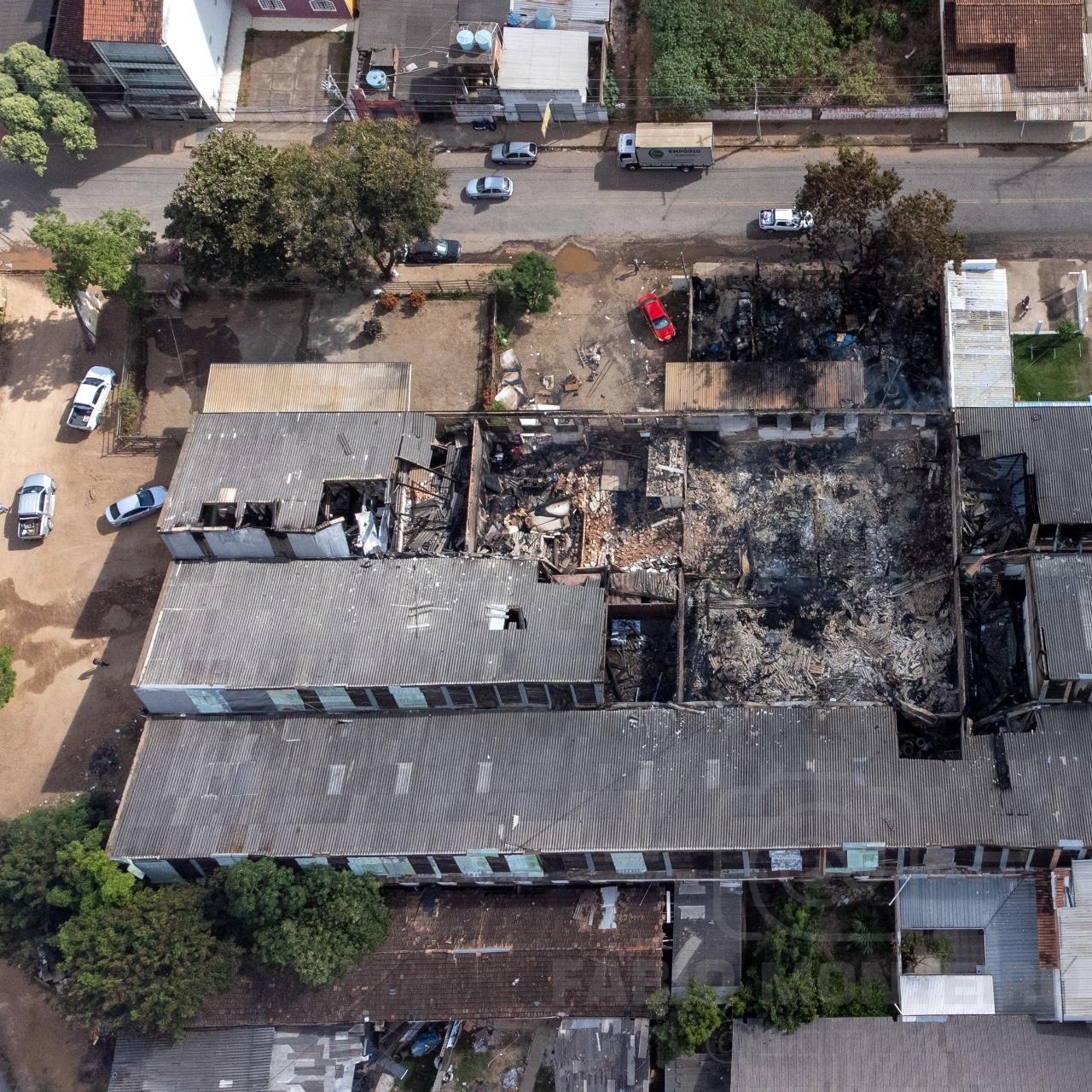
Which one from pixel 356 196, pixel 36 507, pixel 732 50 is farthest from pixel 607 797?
pixel 732 50

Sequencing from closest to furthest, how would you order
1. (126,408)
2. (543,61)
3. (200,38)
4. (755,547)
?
1. (755,547)
2. (126,408)
3. (543,61)
4. (200,38)

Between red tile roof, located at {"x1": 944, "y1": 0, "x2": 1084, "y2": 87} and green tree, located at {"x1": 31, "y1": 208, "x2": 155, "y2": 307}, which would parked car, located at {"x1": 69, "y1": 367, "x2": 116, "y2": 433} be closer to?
green tree, located at {"x1": 31, "y1": 208, "x2": 155, "y2": 307}

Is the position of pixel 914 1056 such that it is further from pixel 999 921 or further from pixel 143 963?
pixel 143 963

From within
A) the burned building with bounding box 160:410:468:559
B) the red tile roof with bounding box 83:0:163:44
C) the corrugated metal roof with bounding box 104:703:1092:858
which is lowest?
the corrugated metal roof with bounding box 104:703:1092:858

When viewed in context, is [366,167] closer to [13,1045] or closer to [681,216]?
[681,216]

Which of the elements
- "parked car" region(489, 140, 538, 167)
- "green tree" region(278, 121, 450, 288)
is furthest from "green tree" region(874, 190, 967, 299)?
"green tree" region(278, 121, 450, 288)
